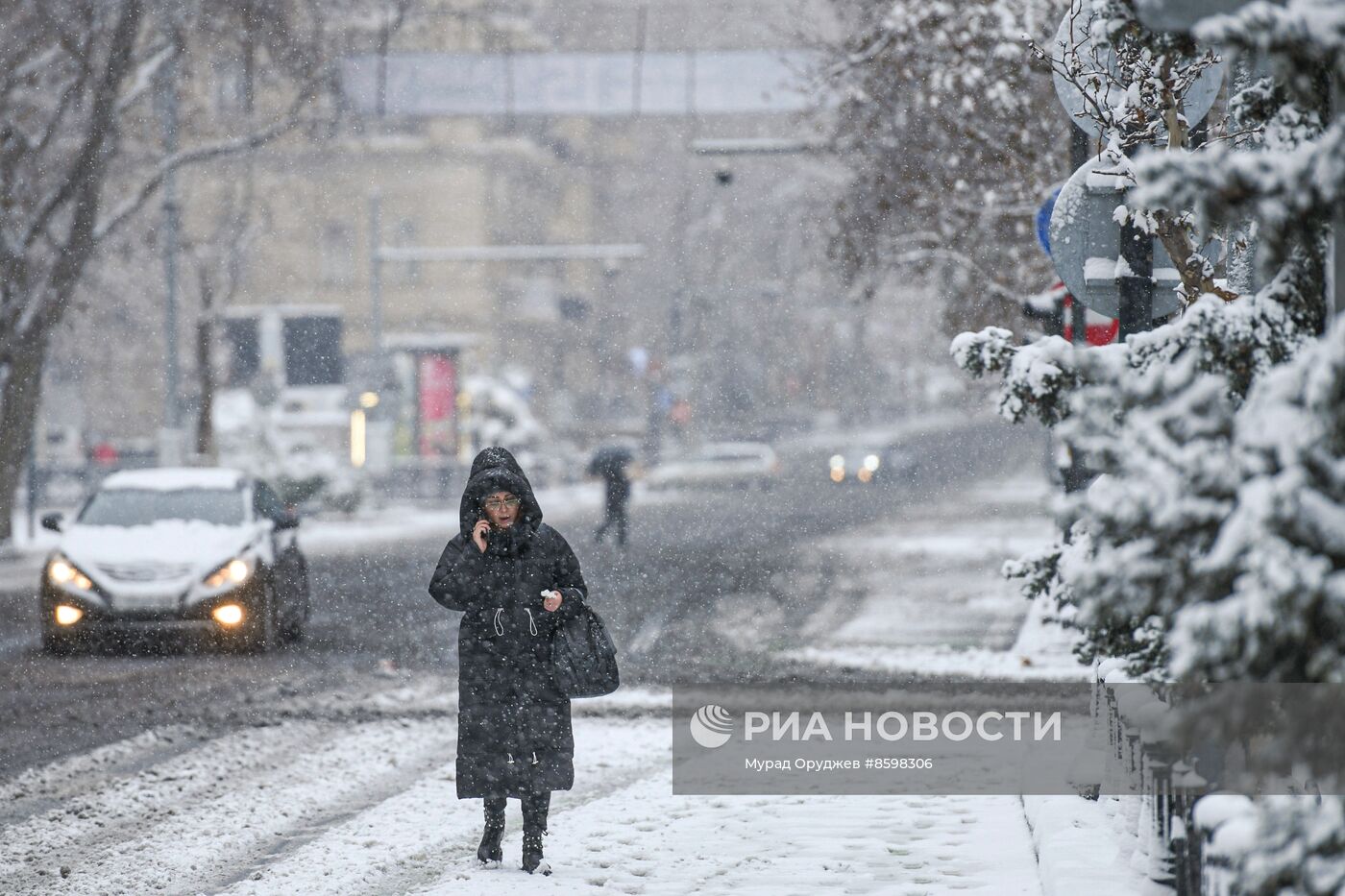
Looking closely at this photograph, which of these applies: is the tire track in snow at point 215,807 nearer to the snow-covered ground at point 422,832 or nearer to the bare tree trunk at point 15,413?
the snow-covered ground at point 422,832

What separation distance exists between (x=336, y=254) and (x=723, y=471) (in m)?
30.0

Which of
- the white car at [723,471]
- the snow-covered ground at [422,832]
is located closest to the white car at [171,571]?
the snow-covered ground at [422,832]

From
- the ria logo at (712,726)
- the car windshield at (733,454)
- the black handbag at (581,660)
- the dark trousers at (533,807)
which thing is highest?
the black handbag at (581,660)

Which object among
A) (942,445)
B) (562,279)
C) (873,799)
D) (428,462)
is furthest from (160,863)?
(942,445)

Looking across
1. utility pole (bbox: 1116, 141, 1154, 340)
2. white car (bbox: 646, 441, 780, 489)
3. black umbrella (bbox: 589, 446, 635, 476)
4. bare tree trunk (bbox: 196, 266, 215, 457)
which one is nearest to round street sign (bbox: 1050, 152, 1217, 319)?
utility pole (bbox: 1116, 141, 1154, 340)

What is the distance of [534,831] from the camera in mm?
7086

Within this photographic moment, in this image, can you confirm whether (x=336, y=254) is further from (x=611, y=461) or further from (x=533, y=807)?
(x=533, y=807)

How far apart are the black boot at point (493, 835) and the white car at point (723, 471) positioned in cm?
4504

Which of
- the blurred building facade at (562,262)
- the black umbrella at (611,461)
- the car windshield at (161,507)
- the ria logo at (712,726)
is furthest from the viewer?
the blurred building facade at (562,262)

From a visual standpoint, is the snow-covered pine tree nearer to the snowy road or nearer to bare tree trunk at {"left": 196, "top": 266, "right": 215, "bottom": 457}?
the snowy road

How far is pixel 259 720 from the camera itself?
11820 millimetres

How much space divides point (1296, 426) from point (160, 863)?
18.5ft

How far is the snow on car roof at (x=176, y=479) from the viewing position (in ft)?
55.1

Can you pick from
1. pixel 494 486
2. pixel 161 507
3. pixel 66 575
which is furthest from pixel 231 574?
pixel 494 486
